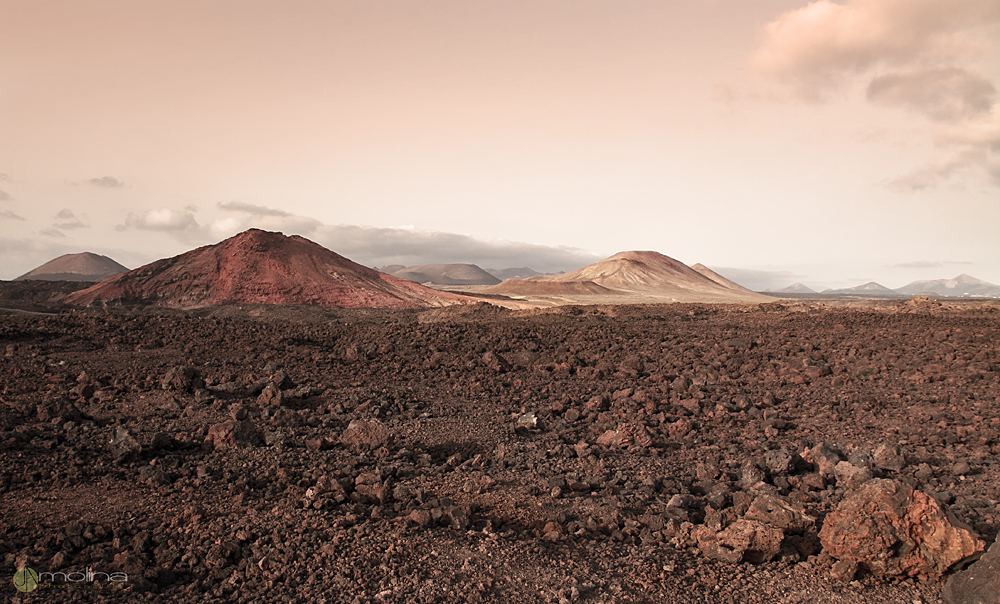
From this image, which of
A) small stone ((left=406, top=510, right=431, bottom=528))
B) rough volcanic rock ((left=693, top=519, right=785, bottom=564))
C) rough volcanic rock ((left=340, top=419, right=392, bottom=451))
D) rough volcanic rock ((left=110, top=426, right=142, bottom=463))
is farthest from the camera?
rough volcanic rock ((left=340, top=419, right=392, bottom=451))

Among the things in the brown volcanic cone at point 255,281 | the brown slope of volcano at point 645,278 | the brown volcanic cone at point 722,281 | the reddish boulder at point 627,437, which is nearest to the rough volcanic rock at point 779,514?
the reddish boulder at point 627,437

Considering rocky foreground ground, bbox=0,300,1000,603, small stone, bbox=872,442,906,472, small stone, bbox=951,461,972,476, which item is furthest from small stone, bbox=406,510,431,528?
small stone, bbox=951,461,972,476

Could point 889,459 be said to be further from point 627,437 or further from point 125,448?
point 125,448

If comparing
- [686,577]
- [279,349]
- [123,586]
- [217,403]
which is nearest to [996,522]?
[686,577]

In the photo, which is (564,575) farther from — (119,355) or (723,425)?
(119,355)

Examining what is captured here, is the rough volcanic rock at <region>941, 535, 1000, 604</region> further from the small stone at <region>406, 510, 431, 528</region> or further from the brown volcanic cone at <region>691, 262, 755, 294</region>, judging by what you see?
the brown volcanic cone at <region>691, 262, 755, 294</region>

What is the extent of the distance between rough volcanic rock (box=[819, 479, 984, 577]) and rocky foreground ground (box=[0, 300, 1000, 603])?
0.02m

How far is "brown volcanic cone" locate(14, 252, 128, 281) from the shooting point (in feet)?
457

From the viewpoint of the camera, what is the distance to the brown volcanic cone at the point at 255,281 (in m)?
39.4

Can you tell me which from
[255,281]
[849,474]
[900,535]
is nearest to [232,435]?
[900,535]

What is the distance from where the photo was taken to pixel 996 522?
17.9 feet

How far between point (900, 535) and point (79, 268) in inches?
7245

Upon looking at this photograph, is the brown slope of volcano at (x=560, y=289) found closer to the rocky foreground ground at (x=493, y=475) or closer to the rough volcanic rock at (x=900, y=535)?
the rocky foreground ground at (x=493, y=475)

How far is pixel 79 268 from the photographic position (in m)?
147
